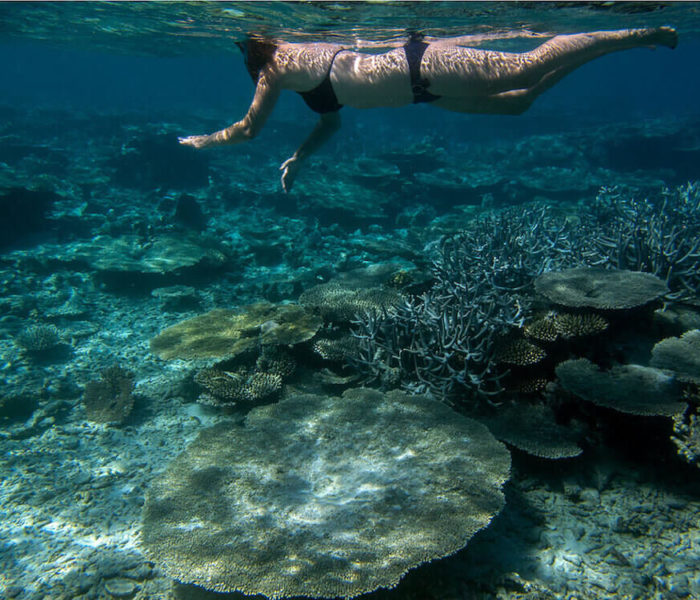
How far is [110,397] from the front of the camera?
5520 mm

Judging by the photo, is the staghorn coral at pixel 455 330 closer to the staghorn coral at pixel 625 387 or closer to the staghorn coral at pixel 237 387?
the staghorn coral at pixel 625 387

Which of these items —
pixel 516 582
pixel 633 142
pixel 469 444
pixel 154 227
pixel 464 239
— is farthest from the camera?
pixel 633 142

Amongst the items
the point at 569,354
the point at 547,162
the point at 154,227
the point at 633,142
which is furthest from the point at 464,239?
the point at 633,142

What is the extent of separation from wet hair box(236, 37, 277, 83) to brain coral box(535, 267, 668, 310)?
13.4 feet

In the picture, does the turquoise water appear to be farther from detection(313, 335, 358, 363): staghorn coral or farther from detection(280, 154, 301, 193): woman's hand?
detection(280, 154, 301, 193): woman's hand

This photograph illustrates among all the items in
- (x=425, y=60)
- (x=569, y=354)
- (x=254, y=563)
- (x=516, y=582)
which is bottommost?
(x=516, y=582)

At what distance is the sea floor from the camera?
9.64 feet

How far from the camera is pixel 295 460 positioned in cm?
335

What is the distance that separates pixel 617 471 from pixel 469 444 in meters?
1.47

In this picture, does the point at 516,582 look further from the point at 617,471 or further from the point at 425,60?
the point at 425,60

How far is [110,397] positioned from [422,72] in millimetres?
5777

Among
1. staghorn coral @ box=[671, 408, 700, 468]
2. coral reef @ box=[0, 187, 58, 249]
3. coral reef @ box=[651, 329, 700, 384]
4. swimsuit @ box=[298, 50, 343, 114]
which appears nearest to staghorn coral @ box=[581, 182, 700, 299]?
coral reef @ box=[651, 329, 700, 384]

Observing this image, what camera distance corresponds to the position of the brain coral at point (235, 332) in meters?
5.32

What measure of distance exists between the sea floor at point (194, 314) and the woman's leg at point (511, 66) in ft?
12.2
